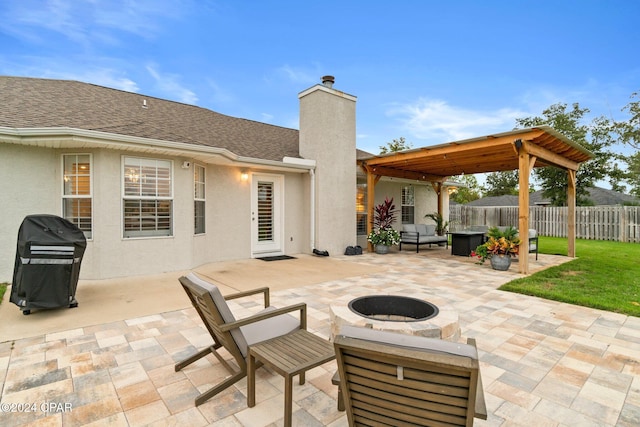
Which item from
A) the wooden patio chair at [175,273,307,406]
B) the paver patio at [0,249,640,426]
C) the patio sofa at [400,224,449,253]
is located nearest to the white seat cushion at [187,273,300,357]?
the wooden patio chair at [175,273,307,406]

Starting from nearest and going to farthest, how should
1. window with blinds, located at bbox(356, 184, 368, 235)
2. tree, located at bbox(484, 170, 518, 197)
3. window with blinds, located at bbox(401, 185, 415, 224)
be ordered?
window with blinds, located at bbox(356, 184, 368, 235), window with blinds, located at bbox(401, 185, 415, 224), tree, located at bbox(484, 170, 518, 197)

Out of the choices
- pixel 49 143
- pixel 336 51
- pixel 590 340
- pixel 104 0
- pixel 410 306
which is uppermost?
pixel 336 51

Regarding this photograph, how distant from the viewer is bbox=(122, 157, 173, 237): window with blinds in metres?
6.25

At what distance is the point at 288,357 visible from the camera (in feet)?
7.07

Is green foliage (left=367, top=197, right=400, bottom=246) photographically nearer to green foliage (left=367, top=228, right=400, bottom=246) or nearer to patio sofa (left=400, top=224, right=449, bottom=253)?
green foliage (left=367, top=228, right=400, bottom=246)

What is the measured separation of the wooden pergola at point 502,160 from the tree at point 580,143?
11.6 metres

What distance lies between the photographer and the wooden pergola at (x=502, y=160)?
6.82 m

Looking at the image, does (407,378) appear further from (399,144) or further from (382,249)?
(399,144)

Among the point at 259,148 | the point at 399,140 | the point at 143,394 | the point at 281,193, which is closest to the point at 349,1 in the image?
the point at 259,148

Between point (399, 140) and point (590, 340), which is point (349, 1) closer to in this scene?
point (590, 340)

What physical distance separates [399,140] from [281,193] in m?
22.5

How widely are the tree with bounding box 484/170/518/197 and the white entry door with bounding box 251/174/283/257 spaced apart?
1232 inches

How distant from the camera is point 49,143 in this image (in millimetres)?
5582

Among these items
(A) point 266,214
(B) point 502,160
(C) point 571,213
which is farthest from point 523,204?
(A) point 266,214
